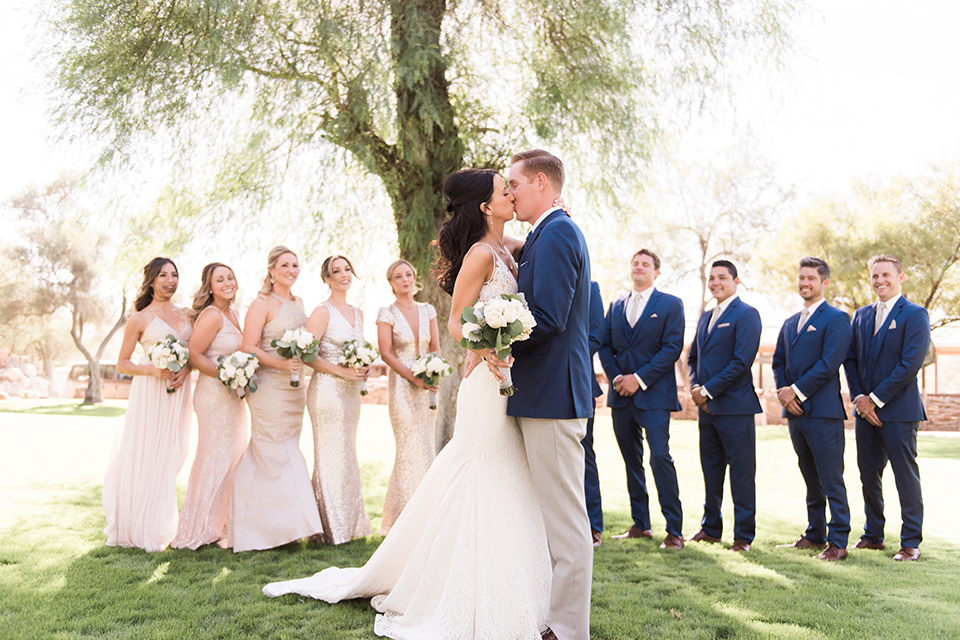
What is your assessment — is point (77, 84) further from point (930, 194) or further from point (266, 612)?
point (930, 194)

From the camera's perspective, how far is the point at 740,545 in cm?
594

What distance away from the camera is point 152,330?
6.16 metres

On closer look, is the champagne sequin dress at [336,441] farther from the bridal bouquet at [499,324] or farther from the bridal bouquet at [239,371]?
the bridal bouquet at [499,324]

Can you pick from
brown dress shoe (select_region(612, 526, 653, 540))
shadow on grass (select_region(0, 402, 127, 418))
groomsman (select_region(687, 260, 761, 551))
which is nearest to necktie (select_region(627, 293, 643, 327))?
groomsman (select_region(687, 260, 761, 551))

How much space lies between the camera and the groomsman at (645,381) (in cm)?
613

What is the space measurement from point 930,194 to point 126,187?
21757 millimetres

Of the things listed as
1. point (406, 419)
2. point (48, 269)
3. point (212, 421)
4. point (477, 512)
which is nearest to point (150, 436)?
point (212, 421)

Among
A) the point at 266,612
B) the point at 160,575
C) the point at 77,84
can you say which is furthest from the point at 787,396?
the point at 77,84

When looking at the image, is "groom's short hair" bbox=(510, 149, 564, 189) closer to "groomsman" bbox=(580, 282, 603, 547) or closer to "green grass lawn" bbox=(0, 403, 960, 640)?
"green grass lawn" bbox=(0, 403, 960, 640)

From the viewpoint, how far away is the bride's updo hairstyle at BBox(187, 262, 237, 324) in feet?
20.6

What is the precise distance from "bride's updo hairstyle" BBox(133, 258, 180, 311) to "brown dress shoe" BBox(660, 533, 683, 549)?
4756 mm

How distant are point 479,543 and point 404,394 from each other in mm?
3069

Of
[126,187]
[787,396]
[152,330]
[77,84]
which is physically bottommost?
[787,396]

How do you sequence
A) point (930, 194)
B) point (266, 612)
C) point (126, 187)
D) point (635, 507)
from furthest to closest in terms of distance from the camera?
point (930, 194), point (126, 187), point (635, 507), point (266, 612)
